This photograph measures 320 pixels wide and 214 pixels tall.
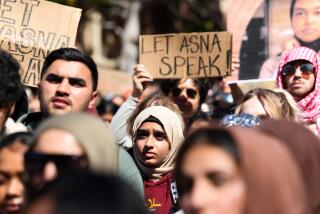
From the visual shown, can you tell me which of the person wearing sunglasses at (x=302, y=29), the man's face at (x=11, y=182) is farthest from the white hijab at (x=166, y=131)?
the man's face at (x=11, y=182)

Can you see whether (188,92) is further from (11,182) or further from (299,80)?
(11,182)

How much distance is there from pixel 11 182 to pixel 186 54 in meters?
4.03

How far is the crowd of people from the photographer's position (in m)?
2.49

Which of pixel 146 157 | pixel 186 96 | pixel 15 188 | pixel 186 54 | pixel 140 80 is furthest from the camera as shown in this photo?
pixel 186 54

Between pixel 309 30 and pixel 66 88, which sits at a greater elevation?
pixel 309 30

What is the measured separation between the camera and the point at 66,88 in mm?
5137

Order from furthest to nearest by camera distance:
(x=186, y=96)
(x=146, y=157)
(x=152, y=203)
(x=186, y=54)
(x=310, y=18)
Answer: (x=310, y=18) < (x=186, y=54) < (x=186, y=96) < (x=146, y=157) < (x=152, y=203)

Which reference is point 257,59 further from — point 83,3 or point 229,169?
point 83,3

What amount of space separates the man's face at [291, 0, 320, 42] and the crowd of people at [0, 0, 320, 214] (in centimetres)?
191

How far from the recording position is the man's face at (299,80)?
665cm

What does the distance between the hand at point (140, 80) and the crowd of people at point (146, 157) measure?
47cm

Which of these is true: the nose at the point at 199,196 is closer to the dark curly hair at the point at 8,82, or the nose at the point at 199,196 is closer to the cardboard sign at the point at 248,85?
the dark curly hair at the point at 8,82

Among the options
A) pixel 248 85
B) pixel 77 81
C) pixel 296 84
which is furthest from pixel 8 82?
pixel 248 85

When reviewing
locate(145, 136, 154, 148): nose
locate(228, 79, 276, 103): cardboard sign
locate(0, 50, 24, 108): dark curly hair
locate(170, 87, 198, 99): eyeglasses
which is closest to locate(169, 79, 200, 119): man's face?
locate(170, 87, 198, 99): eyeglasses
